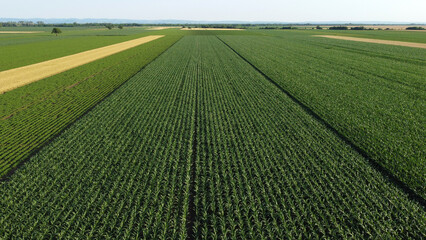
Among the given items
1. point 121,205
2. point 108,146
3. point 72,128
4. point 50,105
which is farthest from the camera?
point 50,105

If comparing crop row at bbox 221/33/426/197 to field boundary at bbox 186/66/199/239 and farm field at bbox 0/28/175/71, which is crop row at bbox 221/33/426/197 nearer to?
field boundary at bbox 186/66/199/239

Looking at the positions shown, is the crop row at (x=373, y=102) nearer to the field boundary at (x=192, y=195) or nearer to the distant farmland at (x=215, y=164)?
the distant farmland at (x=215, y=164)

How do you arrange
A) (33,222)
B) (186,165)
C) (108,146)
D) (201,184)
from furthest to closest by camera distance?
(108,146) → (186,165) → (201,184) → (33,222)

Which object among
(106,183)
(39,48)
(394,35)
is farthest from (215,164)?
(394,35)

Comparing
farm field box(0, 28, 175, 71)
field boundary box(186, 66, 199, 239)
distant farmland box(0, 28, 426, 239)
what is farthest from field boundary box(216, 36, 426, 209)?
farm field box(0, 28, 175, 71)

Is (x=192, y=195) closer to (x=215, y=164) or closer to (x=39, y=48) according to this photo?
(x=215, y=164)

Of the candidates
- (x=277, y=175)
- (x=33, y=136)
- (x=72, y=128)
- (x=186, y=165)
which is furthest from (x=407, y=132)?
(x=33, y=136)

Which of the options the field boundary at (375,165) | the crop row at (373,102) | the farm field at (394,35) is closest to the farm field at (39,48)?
the crop row at (373,102)

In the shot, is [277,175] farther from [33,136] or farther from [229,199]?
[33,136]
